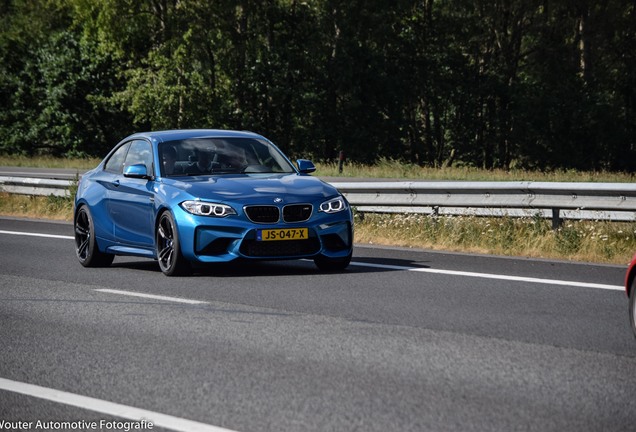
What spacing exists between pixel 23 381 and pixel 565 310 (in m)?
4.48

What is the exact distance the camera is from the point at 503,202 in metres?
15.8

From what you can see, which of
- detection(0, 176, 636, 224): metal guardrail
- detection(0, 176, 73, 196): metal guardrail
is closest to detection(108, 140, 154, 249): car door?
detection(0, 176, 636, 224): metal guardrail

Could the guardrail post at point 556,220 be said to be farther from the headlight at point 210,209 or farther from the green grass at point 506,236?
the headlight at point 210,209

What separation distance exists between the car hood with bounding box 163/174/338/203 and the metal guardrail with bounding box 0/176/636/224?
379cm

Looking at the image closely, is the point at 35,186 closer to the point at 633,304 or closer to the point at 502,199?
the point at 502,199

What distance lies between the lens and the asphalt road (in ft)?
18.8

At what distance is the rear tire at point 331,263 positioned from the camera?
484 inches

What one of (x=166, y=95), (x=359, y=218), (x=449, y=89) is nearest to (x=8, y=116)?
(x=166, y=95)

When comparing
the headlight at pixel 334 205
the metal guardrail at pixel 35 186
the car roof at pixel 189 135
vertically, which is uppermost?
the car roof at pixel 189 135

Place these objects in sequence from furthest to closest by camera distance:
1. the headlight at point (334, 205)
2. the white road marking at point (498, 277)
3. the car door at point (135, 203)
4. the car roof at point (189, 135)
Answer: the car roof at point (189, 135) < the car door at point (135, 203) < the headlight at point (334, 205) < the white road marking at point (498, 277)

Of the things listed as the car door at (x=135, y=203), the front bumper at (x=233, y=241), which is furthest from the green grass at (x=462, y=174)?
the front bumper at (x=233, y=241)

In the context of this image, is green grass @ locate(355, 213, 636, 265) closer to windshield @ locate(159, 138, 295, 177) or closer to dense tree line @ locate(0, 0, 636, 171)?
windshield @ locate(159, 138, 295, 177)

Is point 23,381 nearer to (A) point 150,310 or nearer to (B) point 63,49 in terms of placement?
(A) point 150,310

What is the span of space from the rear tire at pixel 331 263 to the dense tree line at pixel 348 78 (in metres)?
41.0
